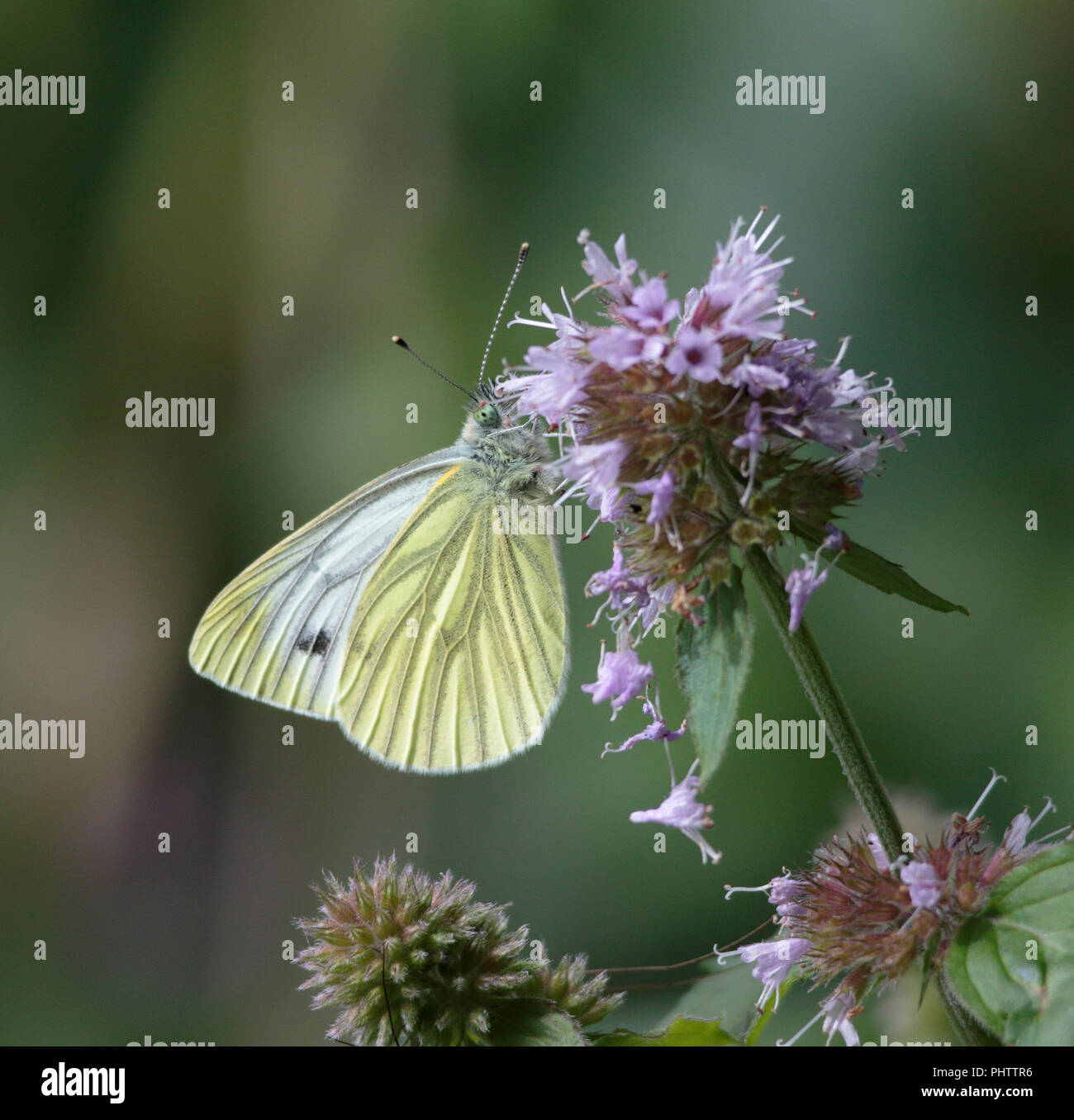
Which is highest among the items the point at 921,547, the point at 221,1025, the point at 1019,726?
the point at 921,547

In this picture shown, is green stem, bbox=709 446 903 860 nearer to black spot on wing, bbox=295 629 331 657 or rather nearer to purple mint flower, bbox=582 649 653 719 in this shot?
purple mint flower, bbox=582 649 653 719

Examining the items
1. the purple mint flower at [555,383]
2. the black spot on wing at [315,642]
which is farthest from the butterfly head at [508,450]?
the purple mint flower at [555,383]

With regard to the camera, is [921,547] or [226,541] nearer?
[921,547]

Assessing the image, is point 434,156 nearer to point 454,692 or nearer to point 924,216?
point 924,216

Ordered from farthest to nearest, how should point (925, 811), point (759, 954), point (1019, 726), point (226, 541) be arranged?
point (226, 541), point (1019, 726), point (925, 811), point (759, 954)

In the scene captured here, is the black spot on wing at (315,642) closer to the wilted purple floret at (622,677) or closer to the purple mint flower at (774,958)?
the wilted purple floret at (622,677)

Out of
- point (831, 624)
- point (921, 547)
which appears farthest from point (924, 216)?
point (831, 624)

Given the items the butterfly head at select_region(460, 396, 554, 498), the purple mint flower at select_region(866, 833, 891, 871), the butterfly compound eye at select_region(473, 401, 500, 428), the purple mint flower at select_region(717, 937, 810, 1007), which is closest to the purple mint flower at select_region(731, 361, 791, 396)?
the purple mint flower at select_region(866, 833, 891, 871)
